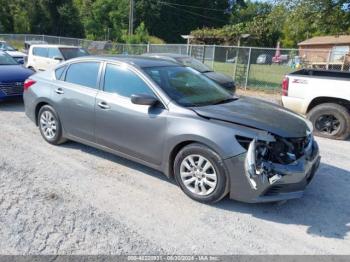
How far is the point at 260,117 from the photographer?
4020mm

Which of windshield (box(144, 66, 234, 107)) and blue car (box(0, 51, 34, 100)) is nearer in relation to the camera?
windshield (box(144, 66, 234, 107))

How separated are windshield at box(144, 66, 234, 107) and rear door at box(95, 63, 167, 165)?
0.76 ft

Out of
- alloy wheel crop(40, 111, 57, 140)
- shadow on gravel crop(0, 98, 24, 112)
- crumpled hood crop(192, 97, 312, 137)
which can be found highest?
crumpled hood crop(192, 97, 312, 137)

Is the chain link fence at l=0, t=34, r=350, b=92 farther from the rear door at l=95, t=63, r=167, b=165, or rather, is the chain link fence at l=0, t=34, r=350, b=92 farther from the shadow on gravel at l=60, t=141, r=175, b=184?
the rear door at l=95, t=63, r=167, b=165

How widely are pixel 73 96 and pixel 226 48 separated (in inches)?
475

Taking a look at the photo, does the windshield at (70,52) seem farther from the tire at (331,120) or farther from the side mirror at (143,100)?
the side mirror at (143,100)

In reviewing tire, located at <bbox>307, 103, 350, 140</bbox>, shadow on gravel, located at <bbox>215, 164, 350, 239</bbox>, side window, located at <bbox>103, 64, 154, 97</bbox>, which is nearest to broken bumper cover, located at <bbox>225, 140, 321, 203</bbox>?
shadow on gravel, located at <bbox>215, 164, 350, 239</bbox>

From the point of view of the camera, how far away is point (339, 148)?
644 cm

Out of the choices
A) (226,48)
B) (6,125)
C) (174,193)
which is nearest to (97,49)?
(226,48)

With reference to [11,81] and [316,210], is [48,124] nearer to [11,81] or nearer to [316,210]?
[11,81]

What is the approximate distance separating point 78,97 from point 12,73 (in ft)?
15.1

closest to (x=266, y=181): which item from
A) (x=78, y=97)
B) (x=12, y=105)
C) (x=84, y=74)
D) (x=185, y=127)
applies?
(x=185, y=127)

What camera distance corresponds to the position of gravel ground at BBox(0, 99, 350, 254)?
3.19 meters

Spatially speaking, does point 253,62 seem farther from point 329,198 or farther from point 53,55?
point 329,198
